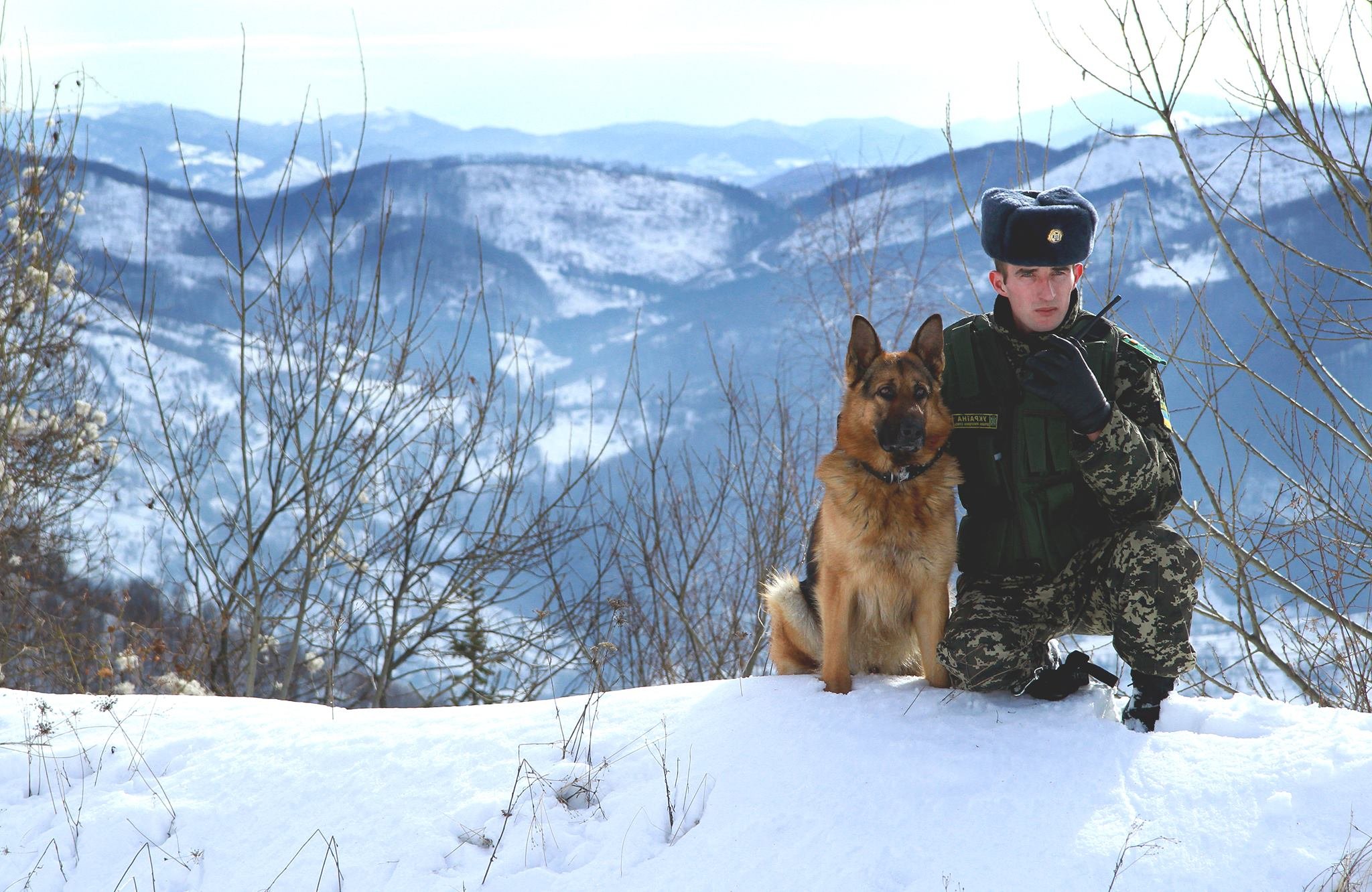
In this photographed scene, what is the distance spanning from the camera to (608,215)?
86.6 m

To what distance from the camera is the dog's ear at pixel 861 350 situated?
140 inches

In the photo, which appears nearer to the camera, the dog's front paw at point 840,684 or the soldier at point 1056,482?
the soldier at point 1056,482

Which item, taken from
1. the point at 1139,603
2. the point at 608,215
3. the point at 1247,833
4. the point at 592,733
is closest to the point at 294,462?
the point at 592,733

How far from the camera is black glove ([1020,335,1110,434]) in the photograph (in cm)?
312

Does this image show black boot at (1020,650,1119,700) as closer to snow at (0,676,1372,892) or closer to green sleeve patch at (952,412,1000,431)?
snow at (0,676,1372,892)

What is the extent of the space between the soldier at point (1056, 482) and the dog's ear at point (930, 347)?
0.14 m

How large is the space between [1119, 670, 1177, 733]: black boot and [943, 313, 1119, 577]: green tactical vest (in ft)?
1.75

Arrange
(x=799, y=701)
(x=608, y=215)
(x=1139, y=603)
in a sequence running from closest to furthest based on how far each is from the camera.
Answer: (x=1139, y=603) → (x=799, y=701) → (x=608, y=215)

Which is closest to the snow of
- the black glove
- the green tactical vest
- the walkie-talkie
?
the green tactical vest

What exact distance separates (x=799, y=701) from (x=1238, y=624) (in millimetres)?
3950

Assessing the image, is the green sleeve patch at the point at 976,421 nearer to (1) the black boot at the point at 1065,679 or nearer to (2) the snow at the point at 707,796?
(1) the black boot at the point at 1065,679

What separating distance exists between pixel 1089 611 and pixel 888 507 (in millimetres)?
971

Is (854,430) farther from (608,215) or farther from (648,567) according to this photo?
(608,215)

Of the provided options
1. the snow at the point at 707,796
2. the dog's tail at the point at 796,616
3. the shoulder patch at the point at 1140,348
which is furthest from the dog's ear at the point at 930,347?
the snow at the point at 707,796
